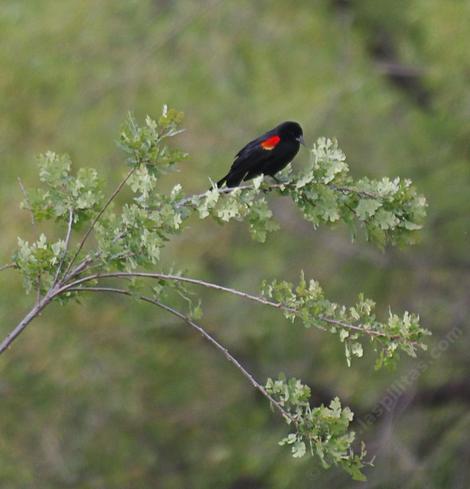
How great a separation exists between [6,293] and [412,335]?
8.11 m

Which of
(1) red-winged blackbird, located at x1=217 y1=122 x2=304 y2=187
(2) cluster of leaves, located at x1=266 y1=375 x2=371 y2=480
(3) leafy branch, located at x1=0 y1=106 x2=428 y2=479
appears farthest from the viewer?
(1) red-winged blackbird, located at x1=217 y1=122 x2=304 y2=187

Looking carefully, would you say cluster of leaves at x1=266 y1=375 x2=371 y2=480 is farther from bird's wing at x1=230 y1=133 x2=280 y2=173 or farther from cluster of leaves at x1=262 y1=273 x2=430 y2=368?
bird's wing at x1=230 y1=133 x2=280 y2=173

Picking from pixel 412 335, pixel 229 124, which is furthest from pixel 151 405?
pixel 412 335

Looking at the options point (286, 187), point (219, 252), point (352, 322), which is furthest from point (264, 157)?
point (219, 252)

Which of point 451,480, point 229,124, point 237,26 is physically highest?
point 237,26

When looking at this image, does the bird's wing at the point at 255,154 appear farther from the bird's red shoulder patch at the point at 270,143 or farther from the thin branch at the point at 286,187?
the thin branch at the point at 286,187

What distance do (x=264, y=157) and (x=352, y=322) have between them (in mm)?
1745

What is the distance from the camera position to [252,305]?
1311 cm

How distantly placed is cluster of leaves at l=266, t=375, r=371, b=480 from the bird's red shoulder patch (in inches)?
79.1

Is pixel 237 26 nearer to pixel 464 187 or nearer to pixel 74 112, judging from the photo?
pixel 74 112

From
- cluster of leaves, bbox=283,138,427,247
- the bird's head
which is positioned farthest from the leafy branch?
the bird's head

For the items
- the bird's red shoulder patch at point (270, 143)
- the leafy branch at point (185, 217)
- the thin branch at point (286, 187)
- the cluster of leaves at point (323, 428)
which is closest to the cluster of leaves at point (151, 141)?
the leafy branch at point (185, 217)

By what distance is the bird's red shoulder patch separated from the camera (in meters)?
6.28

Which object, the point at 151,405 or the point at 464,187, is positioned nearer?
the point at 464,187
